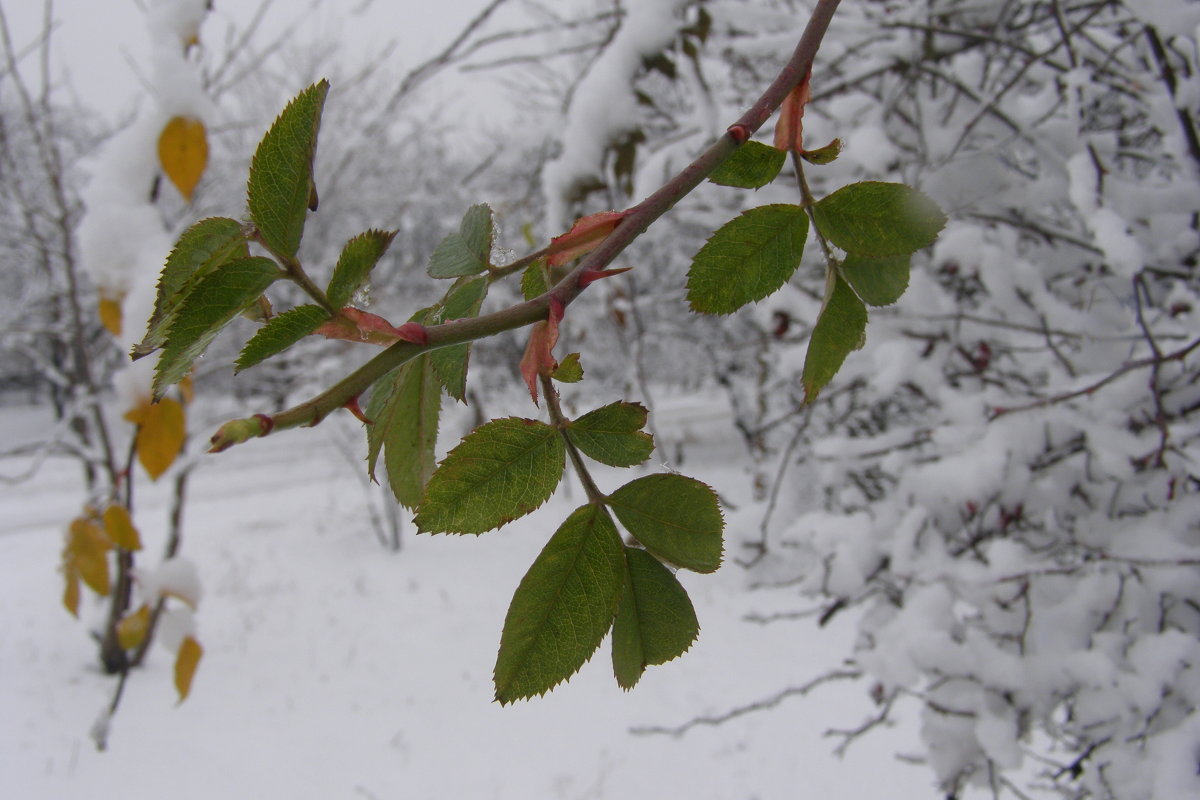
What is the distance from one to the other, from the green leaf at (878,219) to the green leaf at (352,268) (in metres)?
0.18

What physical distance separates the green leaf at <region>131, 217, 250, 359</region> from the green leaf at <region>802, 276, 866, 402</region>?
22 cm

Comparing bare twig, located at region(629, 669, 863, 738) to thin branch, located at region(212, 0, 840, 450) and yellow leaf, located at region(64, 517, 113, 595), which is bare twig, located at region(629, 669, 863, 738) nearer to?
yellow leaf, located at region(64, 517, 113, 595)

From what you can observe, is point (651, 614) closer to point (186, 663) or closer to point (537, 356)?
point (537, 356)

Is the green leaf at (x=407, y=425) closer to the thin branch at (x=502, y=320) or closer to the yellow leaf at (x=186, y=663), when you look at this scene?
the thin branch at (x=502, y=320)

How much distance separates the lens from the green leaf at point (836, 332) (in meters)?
0.32

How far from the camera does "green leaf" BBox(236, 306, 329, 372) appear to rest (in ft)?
0.67

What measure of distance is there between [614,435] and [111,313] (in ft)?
3.59

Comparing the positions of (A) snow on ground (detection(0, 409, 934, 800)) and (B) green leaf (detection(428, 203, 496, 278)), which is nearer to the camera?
(B) green leaf (detection(428, 203, 496, 278))

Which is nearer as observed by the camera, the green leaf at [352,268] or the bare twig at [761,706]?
the green leaf at [352,268]

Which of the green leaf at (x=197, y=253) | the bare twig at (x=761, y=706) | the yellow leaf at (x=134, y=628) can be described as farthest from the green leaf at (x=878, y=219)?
the yellow leaf at (x=134, y=628)

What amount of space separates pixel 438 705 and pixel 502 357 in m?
7.08

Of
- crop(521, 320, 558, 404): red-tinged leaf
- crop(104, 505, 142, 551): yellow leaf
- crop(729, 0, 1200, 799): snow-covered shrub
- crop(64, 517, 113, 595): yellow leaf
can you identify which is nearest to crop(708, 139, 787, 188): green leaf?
crop(521, 320, 558, 404): red-tinged leaf

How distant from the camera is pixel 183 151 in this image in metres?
A: 1.11

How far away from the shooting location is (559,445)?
0.85 ft
